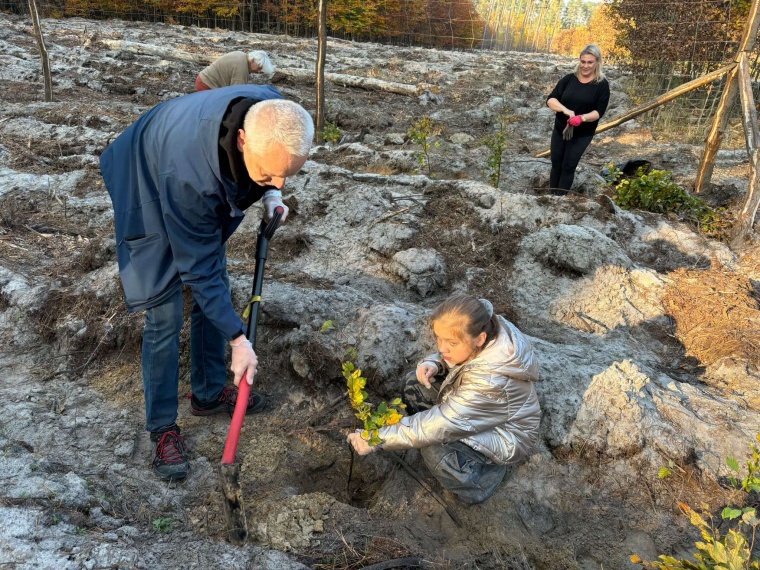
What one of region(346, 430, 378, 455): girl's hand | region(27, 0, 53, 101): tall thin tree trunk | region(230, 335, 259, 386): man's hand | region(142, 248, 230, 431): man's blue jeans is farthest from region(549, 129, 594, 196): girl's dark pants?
region(27, 0, 53, 101): tall thin tree trunk

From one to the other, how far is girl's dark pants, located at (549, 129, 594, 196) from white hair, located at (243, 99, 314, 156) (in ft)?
13.4

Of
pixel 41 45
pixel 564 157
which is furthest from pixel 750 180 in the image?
pixel 41 45

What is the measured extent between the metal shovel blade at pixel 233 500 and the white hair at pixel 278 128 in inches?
53.2

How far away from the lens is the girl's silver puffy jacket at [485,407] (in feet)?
7.14

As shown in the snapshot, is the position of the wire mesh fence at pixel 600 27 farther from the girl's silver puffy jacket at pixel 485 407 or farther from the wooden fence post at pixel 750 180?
the girl's silver puffy jacket at pixel 485 407

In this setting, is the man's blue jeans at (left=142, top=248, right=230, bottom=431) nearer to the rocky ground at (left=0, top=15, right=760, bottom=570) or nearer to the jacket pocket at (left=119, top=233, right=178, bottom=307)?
the jacket pocket at (left=119, top=233, right=178, bottom=307)

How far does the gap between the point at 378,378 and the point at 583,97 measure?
3763 mm

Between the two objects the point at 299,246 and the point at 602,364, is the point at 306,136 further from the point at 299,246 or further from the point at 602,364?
the point at 299,246

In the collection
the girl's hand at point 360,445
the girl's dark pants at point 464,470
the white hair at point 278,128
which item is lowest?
the girl's dark pants at point 464,470

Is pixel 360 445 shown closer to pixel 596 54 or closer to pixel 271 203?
pixel 271 203

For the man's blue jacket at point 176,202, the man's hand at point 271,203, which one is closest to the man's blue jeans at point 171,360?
the man's blue jacket at point 176,202

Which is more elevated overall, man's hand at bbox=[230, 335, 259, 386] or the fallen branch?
man's hand at bbox=[230, 335, 259, 386]

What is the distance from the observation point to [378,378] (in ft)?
9.87

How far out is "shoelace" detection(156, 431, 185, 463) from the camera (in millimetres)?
2436
